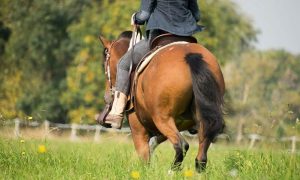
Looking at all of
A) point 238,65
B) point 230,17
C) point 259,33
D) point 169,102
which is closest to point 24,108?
point 230,17

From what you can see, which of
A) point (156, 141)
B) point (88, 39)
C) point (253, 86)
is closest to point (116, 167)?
point (156, 141)

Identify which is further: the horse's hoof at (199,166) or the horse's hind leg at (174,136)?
the horse's hind leg at (174,136)

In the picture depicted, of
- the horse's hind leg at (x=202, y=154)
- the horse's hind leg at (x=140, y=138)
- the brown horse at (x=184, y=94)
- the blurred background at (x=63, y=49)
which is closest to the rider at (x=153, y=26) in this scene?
the horse's hind leg at (x=140, y=138)

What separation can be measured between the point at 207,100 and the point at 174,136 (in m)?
0.62

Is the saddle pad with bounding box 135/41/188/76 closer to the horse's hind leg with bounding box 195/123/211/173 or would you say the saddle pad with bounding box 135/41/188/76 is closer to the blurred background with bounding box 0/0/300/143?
the horse's hind leg with bounding box 195/123/211/173

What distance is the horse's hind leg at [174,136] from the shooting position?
25.4ft

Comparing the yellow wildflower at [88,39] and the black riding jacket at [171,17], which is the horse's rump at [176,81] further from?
the yellow wildflower at [88,39]

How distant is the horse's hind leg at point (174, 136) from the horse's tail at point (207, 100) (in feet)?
1.05

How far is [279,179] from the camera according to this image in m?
6.54

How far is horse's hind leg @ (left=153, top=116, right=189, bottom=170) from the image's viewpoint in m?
7.75

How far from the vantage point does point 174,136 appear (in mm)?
7863

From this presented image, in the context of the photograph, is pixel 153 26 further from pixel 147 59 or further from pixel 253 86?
pixel 253 86

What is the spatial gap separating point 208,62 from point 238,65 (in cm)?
8410

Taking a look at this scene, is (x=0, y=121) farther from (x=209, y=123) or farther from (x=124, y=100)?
(x=209, y=123)
